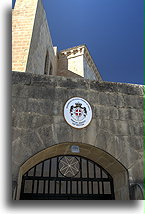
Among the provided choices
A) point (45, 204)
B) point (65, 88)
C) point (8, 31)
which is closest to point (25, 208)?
point (45, 204)

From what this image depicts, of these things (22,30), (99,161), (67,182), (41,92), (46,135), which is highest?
(22,30)

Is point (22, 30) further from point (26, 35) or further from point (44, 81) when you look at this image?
point (44, 81)

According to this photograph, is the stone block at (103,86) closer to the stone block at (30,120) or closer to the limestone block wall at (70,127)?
the limestone block wall at (70,127)

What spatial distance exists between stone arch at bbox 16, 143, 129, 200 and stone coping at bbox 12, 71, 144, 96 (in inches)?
41.5

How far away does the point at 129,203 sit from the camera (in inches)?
102

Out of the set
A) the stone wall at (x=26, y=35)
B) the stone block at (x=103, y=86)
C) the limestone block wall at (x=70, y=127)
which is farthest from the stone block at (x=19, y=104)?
the stone wall at (x=26, y=35)

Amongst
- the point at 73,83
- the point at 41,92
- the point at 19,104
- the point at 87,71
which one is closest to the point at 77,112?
the point at 73,83

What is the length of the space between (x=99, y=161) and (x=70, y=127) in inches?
34.0

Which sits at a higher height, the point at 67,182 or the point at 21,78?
the point at 21,78

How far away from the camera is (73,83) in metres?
3.45

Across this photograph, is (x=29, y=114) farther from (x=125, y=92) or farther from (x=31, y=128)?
(x=125, y=92)

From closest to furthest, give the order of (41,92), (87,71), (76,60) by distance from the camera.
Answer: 1. (41,92)
2. (76,60)
3. (87,71)

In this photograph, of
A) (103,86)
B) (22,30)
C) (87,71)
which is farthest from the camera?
(87,71)

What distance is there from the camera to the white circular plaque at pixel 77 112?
3.13m
